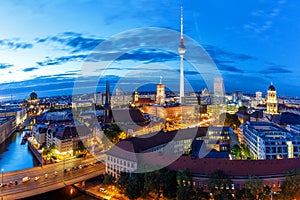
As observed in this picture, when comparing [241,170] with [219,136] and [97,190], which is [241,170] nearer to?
[97,190]

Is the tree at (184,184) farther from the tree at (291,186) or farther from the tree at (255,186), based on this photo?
the tree at (291,186)

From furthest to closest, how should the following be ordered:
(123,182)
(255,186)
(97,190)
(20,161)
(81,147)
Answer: (81,147) < (20,161) < (97,190) < (123,182) < (255,186)

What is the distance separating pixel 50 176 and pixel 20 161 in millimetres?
4115

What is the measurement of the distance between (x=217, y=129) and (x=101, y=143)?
19.1 feet

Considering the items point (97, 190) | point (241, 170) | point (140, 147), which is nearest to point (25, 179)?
point (97, 190)

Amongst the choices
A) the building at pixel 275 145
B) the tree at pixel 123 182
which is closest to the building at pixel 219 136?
the building at pixel 275 145

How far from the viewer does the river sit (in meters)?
7.64

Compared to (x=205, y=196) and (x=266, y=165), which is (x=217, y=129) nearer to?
(x=266, y=165)

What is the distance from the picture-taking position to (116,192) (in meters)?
7.39

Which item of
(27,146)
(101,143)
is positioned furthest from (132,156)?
(27,146)

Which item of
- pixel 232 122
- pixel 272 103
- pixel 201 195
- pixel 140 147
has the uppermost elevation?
pixel 272 103

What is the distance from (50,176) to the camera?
839cm

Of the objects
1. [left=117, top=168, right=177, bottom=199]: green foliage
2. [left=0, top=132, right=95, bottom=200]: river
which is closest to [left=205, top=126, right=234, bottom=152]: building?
[left=117, top=168, right=177, bottom=199]: green foliage

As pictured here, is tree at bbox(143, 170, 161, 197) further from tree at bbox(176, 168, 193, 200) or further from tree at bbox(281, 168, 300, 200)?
tree at bbox(281, 168, 300, 200)
